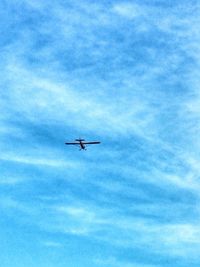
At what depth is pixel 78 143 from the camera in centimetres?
5303
